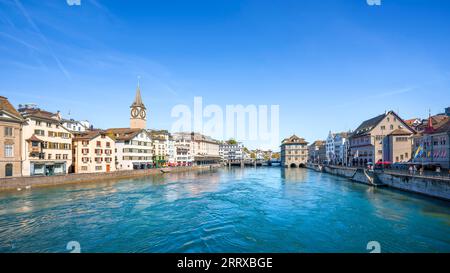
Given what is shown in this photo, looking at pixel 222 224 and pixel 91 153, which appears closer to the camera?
pixel 222 224

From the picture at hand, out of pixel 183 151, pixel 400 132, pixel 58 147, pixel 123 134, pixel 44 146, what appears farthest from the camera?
pixel 183 151

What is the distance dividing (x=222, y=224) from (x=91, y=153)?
45.9m

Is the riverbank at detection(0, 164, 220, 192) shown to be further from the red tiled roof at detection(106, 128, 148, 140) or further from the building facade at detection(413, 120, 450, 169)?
the building facade at detection(413, 120, 450, 169)

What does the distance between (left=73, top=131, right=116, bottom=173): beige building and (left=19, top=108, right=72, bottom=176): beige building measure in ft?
6.24

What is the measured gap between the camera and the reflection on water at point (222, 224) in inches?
562

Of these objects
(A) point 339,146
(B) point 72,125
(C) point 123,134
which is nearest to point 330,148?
(A) point 339,146

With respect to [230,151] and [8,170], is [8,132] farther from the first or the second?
[230,151]

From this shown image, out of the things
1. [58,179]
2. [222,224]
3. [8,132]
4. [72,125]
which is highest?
[72,125]

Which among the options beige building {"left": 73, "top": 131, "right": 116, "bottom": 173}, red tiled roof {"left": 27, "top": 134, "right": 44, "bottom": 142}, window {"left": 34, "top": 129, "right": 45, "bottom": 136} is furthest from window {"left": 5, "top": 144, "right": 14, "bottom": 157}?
beige building {"left": 73, "top": 131, "right": 116, "bottom": 173}

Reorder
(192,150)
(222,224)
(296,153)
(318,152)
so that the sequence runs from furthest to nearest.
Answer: (318,152) < (192,150) < (296,153) < (222,224)

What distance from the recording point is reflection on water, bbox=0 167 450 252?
1427 cm

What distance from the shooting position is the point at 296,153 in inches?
4173
